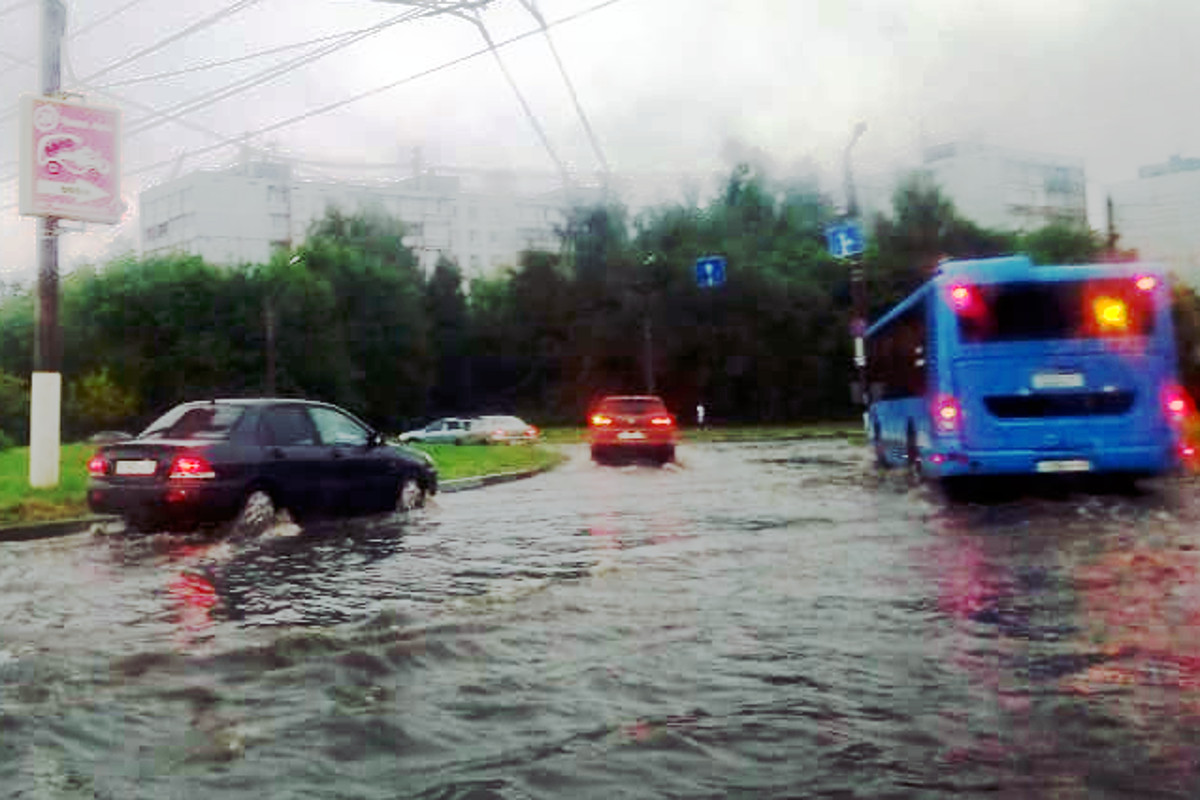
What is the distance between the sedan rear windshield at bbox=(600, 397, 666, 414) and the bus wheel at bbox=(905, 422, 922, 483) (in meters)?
10.8

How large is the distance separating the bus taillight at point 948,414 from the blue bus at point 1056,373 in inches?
0.5

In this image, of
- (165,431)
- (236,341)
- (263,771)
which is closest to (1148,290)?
(165,431)

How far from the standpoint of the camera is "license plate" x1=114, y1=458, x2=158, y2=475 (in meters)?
11.9

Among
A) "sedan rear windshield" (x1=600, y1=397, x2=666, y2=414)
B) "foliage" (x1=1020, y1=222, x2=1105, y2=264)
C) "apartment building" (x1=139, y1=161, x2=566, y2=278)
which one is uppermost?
"apartment building" (x1=139, y1=161, x2=566, y2=278)

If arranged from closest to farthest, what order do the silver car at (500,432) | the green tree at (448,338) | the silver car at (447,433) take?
the silver car at (500,432)
the silver car at (447,433)
the green tree at (448,338)

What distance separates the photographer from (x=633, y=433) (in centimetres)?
2767

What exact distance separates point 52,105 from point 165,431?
6226 mm

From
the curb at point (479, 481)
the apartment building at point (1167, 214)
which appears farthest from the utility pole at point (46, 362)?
the apartment building at point (1167, 214)

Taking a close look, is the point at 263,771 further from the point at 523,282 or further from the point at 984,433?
the point at 523,282

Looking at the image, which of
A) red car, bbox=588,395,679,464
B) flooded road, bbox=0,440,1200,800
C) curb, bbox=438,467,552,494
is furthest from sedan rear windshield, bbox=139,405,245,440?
red car, bbox=588,395,679,464

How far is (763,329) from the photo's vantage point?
5659cm

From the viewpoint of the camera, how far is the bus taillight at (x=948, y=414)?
14398 millimetres

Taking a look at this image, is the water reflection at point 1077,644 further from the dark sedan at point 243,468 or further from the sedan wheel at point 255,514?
the sedan wheel at point 255,514

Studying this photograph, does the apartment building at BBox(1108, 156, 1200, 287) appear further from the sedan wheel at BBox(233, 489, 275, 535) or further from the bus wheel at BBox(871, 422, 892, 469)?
the sedan wheel at BBox(233, 489, 275, 535)
